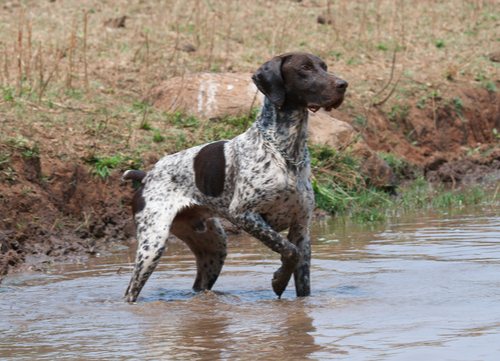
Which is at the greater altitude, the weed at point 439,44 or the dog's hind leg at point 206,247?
the weed at point 439,44

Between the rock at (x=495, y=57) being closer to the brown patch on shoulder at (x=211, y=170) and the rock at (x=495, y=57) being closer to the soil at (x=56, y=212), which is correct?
the soil at (x=56, y=212)

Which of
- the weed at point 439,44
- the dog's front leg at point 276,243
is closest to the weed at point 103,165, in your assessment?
the dog's front leg at point 276,243

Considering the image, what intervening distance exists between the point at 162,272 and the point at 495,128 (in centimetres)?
1067

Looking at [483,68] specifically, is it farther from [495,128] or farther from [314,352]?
[314,352]

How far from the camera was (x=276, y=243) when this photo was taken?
177 inches

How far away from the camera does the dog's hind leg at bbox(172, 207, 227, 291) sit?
5348 millimetres

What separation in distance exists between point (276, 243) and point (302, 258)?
1.03ft

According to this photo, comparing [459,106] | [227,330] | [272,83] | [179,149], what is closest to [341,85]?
[272,83]

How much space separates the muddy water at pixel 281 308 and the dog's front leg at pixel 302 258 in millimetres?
96

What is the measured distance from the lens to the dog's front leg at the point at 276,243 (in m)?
4.47

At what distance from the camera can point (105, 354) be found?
3.17m

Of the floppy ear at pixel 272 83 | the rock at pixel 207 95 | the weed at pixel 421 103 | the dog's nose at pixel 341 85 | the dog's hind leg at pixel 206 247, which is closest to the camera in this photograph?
the dog's nose at pixel 341 85

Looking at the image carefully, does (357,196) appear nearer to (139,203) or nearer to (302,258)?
(302,258)

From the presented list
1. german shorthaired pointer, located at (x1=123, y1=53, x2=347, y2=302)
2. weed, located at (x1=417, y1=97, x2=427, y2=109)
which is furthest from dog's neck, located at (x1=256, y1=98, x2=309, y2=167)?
weed, located at (x1=417, y1=97, x2=427, y2=109)
